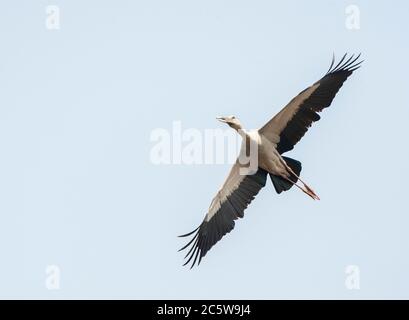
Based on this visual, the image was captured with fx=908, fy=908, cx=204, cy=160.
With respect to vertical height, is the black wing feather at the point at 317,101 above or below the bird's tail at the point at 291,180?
above

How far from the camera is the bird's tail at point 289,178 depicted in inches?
682

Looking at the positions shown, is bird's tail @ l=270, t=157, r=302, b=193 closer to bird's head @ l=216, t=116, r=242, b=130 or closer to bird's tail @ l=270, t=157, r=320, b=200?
bird's tail @ l=270, t=157, r=320, b=200

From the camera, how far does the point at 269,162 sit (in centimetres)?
1741

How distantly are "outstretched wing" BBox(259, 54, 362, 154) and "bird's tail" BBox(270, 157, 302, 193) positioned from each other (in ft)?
1.17

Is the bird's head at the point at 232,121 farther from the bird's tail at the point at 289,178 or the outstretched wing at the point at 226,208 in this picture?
the bird's tail at the point at 289,178

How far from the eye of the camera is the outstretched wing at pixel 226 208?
58.2ft

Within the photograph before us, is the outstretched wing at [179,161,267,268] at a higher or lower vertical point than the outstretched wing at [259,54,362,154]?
lower

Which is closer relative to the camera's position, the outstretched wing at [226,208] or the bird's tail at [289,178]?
the bird's tail at [289,178]

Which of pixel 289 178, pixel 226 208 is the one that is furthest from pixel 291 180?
pixel 226 208

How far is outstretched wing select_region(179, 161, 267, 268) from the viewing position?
1775 cm

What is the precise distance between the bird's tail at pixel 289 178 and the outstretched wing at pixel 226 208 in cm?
45
